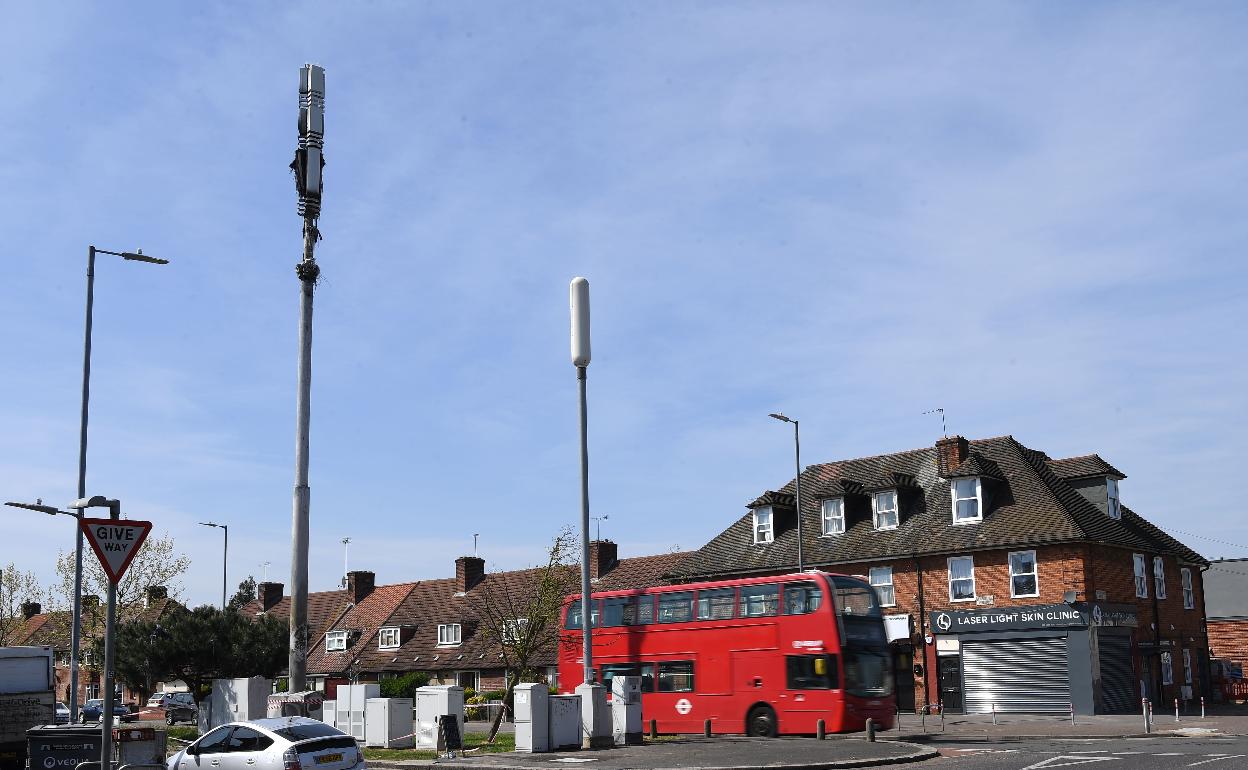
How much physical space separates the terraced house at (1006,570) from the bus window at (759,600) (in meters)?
11.7

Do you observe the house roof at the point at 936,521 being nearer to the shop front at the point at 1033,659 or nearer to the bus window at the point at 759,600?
the shop front at the point at 1033,659

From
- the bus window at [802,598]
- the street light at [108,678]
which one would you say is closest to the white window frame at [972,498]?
the bus window at [802,598]

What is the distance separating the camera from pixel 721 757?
22.9 metres

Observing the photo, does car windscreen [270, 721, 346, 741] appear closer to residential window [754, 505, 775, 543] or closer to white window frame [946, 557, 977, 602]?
white window frame [946, 557, 977, 602]

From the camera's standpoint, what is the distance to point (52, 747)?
17.9m

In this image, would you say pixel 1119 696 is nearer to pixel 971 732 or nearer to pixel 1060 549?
pixel 1060 549

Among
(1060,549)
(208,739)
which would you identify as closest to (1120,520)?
(1060,549)

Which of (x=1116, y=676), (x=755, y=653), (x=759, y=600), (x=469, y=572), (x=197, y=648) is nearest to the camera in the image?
(x=755, y=653)

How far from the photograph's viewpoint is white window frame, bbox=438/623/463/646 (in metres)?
62.2

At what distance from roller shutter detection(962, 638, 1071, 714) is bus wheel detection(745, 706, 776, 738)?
15.3 m

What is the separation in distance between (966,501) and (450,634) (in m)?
29.5

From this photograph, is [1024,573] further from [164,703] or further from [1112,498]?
[164,703]

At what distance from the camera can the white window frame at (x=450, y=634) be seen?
204 feet

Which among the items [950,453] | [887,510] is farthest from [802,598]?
[950,453]
